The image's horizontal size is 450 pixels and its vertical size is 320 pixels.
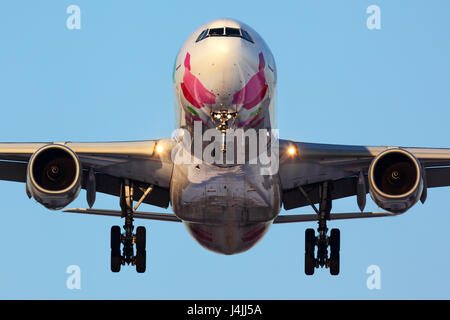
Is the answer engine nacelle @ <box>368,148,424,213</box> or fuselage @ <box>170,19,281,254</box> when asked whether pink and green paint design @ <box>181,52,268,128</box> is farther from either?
engine nacelle @ <box>368,148,424,213</box>

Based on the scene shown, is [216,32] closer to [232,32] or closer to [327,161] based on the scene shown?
[232,32]

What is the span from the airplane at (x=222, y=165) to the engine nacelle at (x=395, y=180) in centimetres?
3

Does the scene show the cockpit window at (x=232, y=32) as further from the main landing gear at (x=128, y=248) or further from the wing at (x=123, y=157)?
the main landing gear at (x=128, y=248)

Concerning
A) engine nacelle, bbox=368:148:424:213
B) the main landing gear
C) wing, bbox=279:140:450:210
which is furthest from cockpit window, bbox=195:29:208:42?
the main landing gear

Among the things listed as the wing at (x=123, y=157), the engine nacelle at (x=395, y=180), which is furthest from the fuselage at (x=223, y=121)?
the engine nacelle at (x=395, y=180)

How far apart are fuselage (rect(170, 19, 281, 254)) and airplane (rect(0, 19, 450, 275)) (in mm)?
29

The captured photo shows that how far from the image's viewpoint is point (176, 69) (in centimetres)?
2662

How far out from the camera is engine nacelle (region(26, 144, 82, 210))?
27062mm

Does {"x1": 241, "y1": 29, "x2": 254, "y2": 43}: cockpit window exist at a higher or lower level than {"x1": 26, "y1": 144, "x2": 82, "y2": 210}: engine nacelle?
higher

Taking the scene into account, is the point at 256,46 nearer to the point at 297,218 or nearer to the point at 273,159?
the point at 273,159

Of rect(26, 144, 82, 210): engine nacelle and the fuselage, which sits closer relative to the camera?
the fuselage

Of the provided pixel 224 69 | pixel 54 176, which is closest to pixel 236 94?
pixel 224 69

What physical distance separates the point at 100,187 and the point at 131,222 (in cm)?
147
